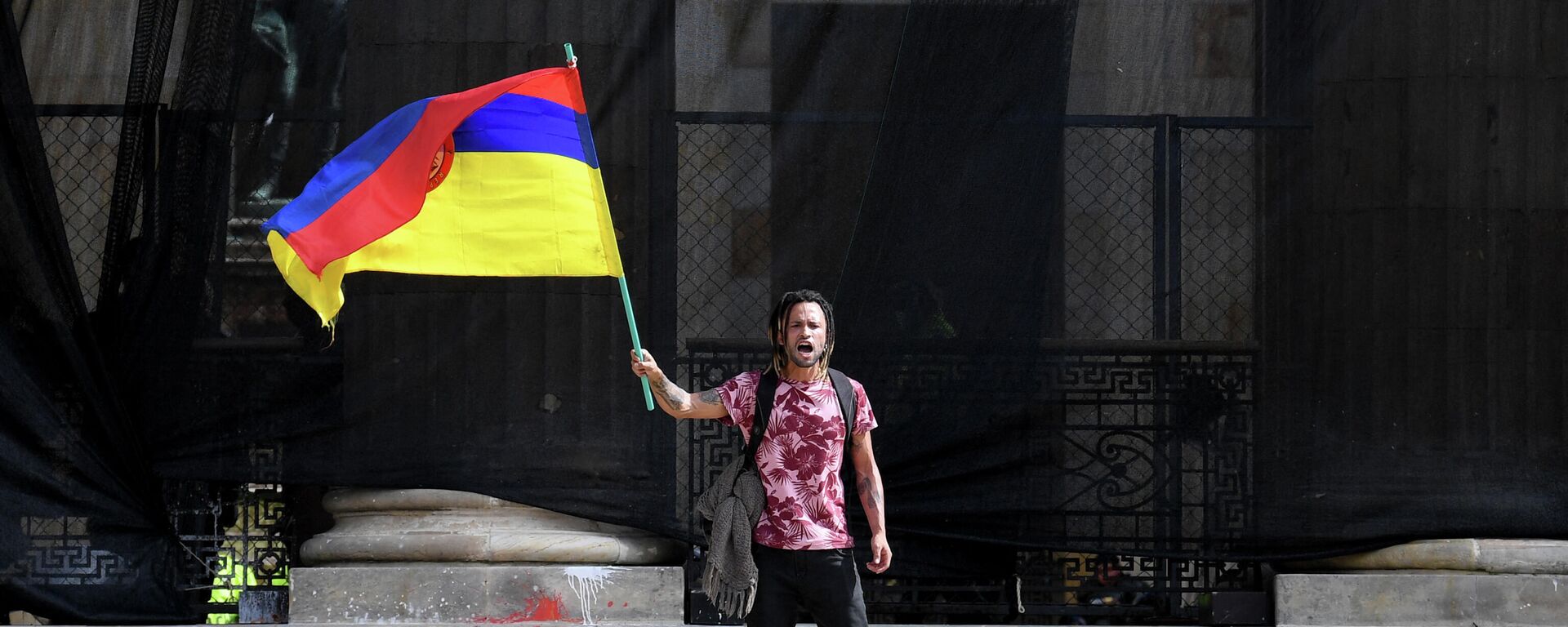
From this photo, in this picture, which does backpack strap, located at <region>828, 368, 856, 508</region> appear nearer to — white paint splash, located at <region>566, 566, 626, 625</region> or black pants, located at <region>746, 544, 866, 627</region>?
black pants, located at <region>746, 544, 866, 627</region>

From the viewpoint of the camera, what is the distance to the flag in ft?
20.2

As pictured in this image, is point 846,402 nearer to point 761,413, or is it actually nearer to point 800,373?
point 800,373

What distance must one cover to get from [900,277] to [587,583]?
1.96 metres

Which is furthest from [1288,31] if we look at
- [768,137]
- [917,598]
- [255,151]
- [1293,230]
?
[255,151]

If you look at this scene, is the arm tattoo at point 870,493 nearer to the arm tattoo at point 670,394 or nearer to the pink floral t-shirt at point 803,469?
the pink floral t-shirt at point 803,469

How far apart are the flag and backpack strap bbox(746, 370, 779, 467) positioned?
74 centimetres

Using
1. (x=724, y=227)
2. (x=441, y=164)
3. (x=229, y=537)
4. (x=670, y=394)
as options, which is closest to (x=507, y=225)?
(x=441, y=164)

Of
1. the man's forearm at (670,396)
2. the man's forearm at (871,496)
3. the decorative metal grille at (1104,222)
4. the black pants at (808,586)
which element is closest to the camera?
the black pants at (808,586)

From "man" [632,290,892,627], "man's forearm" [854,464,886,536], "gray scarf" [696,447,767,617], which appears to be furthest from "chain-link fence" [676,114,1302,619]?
"gray scarf" [696,447,767,617]

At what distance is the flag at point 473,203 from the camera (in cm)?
616

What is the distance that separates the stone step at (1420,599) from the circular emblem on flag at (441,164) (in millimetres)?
4254

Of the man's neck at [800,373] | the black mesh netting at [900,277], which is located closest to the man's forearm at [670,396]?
the man's neck at [800,373]

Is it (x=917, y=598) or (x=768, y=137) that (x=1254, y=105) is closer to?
(x=768, y=137)

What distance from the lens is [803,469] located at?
573cm
